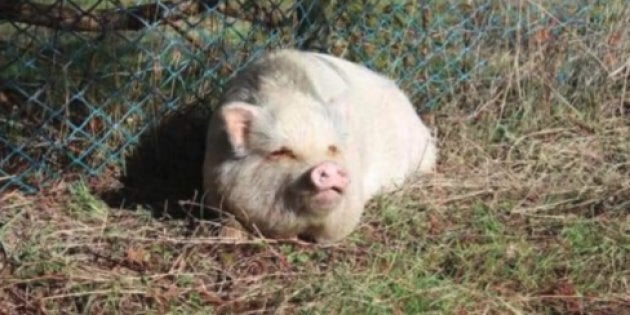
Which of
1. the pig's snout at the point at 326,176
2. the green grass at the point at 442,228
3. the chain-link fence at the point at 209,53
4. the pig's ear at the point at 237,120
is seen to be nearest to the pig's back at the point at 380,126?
the green grass at the point at 442,228

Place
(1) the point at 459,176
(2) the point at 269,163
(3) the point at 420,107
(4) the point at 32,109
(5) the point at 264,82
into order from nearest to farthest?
1. (2) the point at 269,163
2. (5) the point at 264,82
3. (4) the point at 32,109
4. (1) the point at 459,176
5. (3) the point at 420,107

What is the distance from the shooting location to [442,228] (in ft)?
17.9

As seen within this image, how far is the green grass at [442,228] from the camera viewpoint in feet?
15.3

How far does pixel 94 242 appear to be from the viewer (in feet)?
16.5

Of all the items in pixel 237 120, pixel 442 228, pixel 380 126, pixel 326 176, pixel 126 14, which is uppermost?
pixel 126 14

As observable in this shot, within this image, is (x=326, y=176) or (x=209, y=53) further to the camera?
(x=209, y=53)

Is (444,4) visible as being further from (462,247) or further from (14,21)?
(14,21)

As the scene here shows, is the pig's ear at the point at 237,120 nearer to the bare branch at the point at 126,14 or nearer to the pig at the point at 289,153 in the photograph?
the pig at the point at 289,153

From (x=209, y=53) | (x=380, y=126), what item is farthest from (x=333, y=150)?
(x=209, y=53)

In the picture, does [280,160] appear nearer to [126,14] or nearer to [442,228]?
[442,228]

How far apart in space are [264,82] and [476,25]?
207 cm

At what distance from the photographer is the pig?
4906mm

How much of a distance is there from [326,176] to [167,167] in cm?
145

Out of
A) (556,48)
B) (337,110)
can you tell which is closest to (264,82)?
(337,110)
